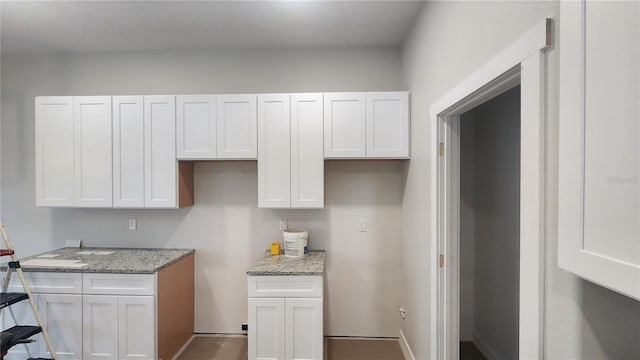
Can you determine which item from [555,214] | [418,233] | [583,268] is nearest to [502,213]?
[418,233]

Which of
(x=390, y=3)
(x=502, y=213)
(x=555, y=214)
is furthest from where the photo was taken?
(x=502, y=213)

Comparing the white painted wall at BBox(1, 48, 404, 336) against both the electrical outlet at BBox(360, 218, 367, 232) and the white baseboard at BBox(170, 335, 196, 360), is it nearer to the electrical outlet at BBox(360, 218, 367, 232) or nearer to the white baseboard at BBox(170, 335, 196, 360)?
the electrical outlet at BBox(360, 218, 367, 232)

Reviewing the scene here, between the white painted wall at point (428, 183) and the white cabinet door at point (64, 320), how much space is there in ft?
8.79

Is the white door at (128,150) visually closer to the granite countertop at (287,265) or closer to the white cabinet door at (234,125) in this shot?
the white cabinet door at (234,125)

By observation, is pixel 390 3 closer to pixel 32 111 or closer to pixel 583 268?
pixel 583 268

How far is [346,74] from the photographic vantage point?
2.82 m

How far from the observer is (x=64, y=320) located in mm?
2283

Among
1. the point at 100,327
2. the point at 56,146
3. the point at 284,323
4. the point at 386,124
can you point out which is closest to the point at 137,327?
the point at 100,327

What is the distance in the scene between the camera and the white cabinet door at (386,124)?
2.48 meters

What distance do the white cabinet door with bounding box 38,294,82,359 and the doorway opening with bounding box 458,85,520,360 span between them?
324 cm

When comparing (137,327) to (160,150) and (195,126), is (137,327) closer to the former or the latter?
(160,150)

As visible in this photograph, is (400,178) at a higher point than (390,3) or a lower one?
lower

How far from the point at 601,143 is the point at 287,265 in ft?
6.95

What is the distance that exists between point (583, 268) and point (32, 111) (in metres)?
4.36
